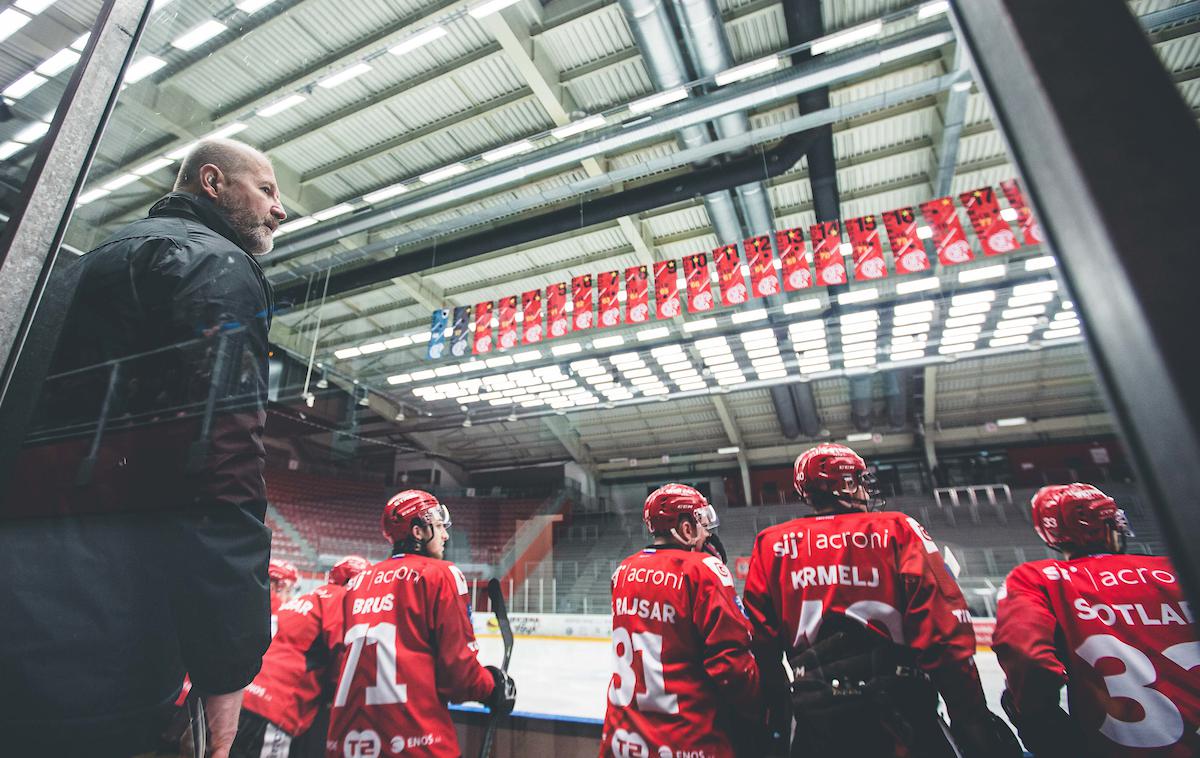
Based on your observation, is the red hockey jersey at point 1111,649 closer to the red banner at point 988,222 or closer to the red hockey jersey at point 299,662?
the red hockey jersey at point 299,662

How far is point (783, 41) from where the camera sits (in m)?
6.59

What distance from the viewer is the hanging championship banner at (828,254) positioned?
7.21 meters

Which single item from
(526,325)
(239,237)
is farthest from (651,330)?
(239,237)

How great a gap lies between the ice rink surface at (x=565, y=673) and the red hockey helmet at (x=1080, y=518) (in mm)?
1858

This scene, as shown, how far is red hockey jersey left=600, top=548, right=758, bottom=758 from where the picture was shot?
2.19 metres

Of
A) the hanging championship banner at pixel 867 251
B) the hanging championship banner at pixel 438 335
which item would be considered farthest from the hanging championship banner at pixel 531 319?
the hanging championship banner at pixel 867 251

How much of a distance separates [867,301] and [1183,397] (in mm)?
10959

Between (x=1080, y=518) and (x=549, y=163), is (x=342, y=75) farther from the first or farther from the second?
(x=1080, y=518)

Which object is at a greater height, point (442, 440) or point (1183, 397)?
point (442, 440)

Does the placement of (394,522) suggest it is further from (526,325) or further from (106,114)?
(526,325)

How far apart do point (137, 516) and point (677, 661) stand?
2095mm

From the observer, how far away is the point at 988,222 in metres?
6.40

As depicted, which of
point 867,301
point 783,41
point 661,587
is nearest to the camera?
point 661,587

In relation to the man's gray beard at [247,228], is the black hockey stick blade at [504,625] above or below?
below
